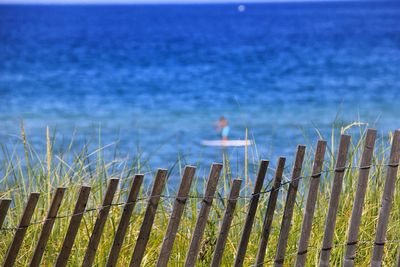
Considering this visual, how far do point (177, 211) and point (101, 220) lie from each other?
315 mm

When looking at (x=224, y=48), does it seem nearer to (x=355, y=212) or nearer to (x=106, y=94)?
(x=106, y=94)

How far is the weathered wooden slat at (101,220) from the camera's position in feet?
11.0

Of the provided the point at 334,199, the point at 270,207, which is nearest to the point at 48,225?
the point at 270,207

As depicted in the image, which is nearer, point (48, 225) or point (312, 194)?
point (48, 225)

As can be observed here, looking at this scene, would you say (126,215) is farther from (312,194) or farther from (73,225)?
(312,194)

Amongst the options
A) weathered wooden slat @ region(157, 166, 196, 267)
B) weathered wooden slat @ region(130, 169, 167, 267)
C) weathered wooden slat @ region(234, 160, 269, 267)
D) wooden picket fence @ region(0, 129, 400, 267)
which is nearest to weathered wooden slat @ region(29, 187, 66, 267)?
wooden picket fence @ region(0, 129, 400, 267)

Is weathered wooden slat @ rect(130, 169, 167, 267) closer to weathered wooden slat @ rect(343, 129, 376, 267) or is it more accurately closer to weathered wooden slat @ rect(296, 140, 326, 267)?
weathered wooden slat @ rect(296, 140, 326, 267)

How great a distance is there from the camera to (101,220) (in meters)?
3.39

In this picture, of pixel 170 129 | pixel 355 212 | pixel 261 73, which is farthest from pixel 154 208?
pixel 261 73

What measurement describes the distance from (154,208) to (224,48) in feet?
183

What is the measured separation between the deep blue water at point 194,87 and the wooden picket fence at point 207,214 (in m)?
1.86

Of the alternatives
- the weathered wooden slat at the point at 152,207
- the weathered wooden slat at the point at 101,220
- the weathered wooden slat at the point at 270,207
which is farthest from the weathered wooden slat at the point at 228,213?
the weathered wooden slat at the point at 101,220

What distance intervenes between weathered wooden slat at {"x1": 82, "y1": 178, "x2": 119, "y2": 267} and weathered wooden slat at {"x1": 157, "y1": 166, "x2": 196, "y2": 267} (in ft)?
0.91

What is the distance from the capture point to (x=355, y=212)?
3.91 metres
